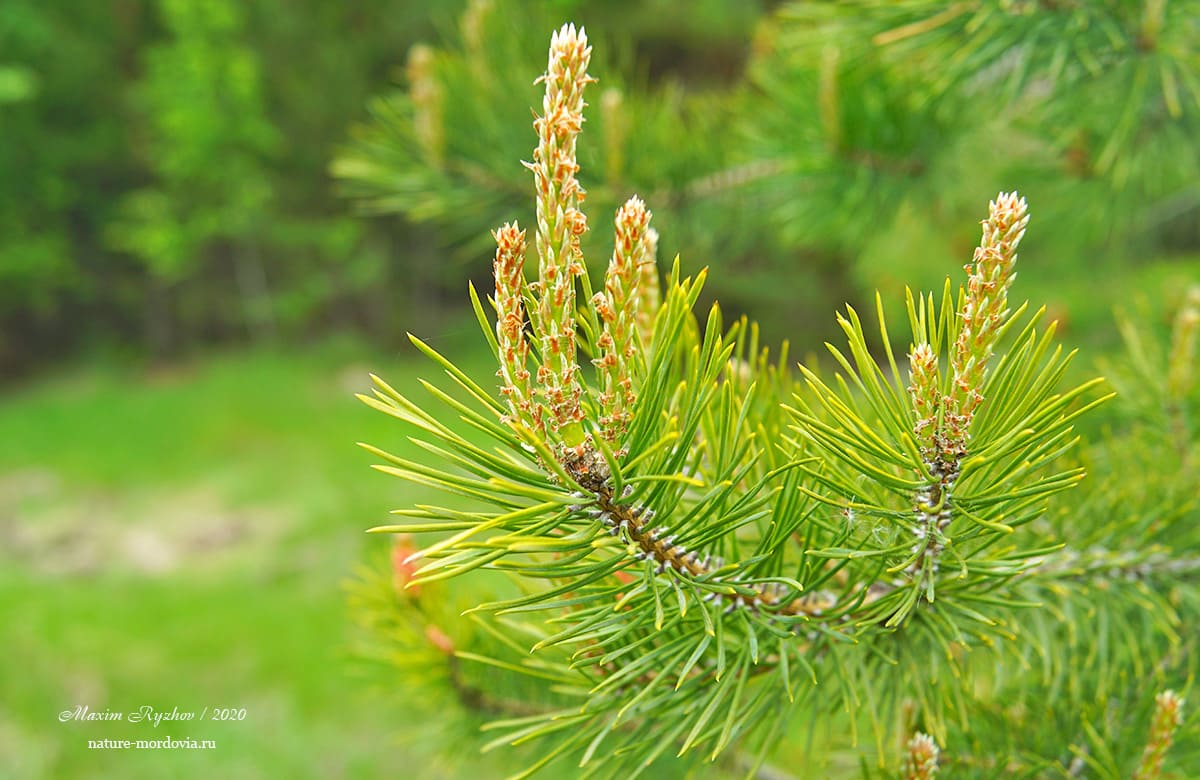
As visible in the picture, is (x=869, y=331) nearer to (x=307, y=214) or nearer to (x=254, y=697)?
(x=254, y=697)

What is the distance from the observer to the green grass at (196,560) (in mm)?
3912

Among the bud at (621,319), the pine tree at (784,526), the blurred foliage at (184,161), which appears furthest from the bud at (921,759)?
the blurred foliage at (184,161)

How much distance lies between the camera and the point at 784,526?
1.77 feet

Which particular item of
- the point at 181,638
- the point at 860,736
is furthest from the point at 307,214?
the point at 860,736

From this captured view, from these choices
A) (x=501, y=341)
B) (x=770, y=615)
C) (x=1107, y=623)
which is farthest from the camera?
(x=1107, y=623)

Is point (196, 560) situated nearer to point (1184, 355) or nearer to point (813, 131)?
point (813, 131)

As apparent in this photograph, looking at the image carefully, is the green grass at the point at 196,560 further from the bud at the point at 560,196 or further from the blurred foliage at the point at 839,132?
the bud at the point at 560,196

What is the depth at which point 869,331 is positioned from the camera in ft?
21.3

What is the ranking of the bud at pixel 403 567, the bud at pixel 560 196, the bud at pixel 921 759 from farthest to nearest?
the bud at pixel 403 567 → the bud at pixel 921 759 → the bud at pixel 560 196

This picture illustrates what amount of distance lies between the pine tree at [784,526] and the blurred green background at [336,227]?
0.23 metres

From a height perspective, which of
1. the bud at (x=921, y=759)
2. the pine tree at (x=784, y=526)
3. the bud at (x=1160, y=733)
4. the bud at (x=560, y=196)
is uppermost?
the bud at (x=560, y=196)

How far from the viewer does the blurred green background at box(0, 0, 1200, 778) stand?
3.89 ft

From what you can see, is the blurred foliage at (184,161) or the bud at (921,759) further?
the blurred foliage at (184,161)

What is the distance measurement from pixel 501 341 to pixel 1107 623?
2.00 ft
